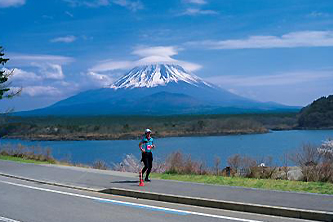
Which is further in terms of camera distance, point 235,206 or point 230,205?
point 230,205

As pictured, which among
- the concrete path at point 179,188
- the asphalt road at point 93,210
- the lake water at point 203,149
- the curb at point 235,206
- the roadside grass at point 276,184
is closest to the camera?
the curb at point 235,206

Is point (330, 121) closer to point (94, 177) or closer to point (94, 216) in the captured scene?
point (94, 177)

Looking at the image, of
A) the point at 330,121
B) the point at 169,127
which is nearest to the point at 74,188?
the point at 330,121

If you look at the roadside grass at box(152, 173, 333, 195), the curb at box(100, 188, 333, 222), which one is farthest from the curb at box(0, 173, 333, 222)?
the roadside grass at box(152, 173, 333, 195)

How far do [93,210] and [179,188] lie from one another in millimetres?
2874

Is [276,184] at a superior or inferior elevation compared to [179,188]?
superior

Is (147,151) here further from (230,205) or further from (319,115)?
(319,115)

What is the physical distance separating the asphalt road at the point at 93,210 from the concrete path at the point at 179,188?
0.71 m

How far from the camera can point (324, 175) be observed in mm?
13898

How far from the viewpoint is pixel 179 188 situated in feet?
40.6

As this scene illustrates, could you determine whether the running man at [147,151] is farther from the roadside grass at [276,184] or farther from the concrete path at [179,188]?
the roadside grass at [276,184]

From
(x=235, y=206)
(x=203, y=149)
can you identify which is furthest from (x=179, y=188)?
(x=203, y=149)

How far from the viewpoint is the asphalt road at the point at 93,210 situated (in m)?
9.19

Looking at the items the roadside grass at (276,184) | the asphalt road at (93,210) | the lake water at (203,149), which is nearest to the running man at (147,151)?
the roadside grass at (276,184)
